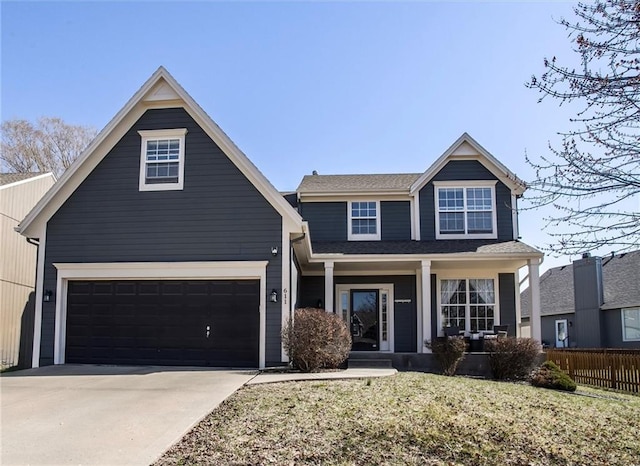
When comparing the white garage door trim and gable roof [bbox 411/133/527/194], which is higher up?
gable roof [bbox 411/133/527/194]

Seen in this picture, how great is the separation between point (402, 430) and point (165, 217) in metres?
9.01

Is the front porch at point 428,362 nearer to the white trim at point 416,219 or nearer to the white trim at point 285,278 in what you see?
the white trim at point 285,278

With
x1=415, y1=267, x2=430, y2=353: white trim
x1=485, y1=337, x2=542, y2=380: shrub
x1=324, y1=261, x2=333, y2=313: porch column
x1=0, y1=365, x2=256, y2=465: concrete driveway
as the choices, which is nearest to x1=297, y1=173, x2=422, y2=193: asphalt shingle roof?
x1=415, y1=267, x2=430, y2=353: white trim

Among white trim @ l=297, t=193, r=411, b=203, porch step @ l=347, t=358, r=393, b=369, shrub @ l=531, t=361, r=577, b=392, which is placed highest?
white trim @ l=297, t=193, r=411, b=203

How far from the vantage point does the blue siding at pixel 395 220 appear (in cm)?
1855

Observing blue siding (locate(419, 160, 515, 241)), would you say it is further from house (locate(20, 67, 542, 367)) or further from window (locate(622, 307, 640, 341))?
window (locate(622, 307, 640, 341))

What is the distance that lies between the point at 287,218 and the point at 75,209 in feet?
17.8

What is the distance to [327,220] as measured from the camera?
19.0 metres

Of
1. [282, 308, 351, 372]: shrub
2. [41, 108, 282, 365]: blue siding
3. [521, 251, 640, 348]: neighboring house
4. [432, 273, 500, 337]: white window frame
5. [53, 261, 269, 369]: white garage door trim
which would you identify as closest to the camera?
[282, 308, 351, 372]: shrub

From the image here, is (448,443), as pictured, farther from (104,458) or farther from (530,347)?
(530,347)

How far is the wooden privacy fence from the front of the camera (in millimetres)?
14187

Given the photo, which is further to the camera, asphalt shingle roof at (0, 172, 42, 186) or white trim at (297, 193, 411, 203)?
asphalt shingle roof at (0, 172, 42, 186)

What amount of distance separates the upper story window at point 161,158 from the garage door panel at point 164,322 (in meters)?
2.50

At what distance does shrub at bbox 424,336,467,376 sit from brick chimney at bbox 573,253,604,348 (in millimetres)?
14622
